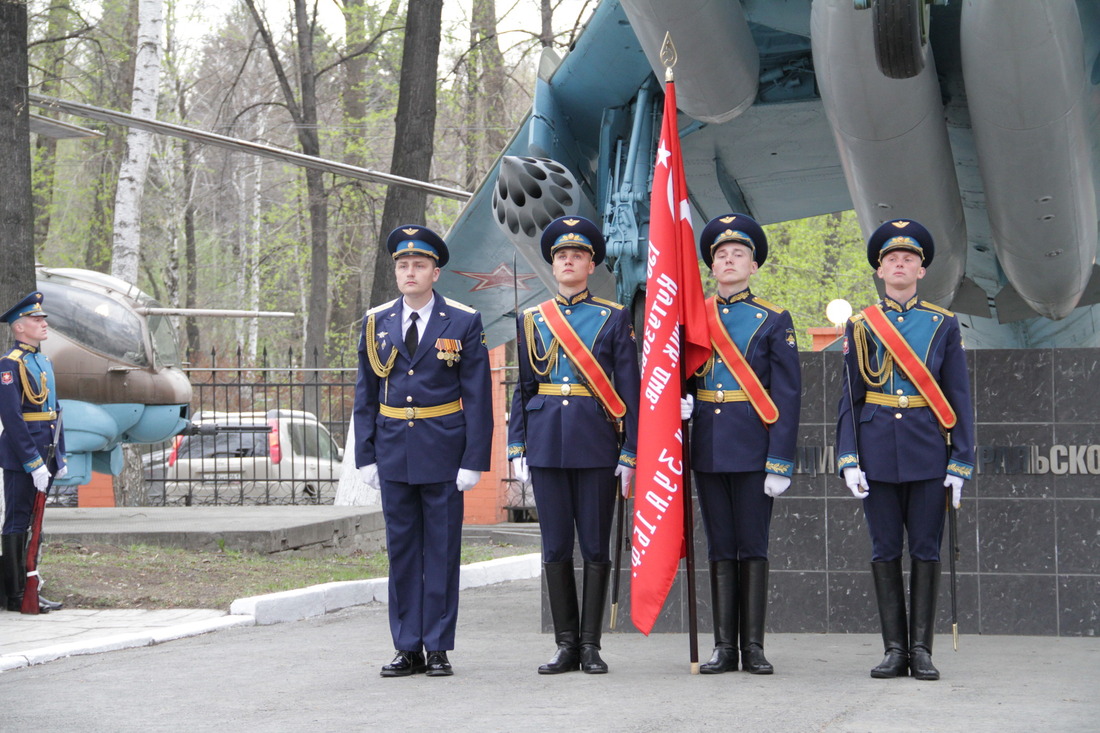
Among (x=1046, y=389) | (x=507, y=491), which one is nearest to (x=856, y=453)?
(x=1046, y=389)

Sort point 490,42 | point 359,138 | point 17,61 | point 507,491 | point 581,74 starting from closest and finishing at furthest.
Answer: point 581,74 → point 17,61 → point 507,491 → point 490,42 → point 359,138

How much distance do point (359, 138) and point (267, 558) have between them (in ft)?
Result: 52.4

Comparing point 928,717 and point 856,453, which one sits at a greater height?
point 856,453

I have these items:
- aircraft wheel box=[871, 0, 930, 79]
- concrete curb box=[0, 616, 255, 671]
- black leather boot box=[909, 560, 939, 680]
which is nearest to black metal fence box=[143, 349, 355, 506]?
concrete curb box=[0, 616, 255, 671]

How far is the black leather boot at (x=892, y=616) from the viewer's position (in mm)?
5062

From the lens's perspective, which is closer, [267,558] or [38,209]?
[267,558]

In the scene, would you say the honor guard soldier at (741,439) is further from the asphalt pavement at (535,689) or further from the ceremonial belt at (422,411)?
the ceremonial belt at (422,411)

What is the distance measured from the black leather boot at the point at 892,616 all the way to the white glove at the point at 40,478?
16.3ft

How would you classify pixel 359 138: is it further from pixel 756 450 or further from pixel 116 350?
pixel 756 450

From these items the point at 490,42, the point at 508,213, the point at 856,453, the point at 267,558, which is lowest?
the point at 267,558

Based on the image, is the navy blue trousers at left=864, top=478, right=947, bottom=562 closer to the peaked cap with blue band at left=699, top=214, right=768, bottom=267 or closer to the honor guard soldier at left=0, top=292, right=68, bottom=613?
the peaked cap with blue band at left=699, top=214, right=768, bottom=267

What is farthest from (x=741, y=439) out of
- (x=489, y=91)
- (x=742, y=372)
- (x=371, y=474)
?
(x=489, y=91)

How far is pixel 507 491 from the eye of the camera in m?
18.3

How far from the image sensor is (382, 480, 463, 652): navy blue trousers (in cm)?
532
